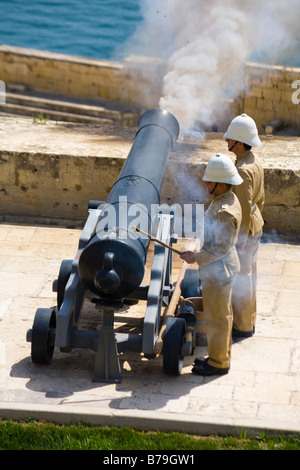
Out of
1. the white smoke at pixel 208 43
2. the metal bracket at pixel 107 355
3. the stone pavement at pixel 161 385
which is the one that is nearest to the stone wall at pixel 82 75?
the white smoke at pixel 208 43

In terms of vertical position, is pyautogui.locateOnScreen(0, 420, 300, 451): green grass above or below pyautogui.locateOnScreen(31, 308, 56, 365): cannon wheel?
below

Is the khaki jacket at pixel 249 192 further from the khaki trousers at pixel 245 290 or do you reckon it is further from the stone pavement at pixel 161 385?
the stone pavement at pixel 161 385

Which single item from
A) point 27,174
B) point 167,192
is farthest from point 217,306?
point 27,174

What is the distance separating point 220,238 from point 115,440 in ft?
5.29

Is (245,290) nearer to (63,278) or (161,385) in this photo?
(161,385)

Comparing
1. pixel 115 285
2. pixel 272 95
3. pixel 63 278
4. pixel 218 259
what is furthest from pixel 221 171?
pixel 272 95

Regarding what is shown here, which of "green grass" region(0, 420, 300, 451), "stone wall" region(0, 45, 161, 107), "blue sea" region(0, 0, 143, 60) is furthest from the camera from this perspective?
"blue sea" region(0, 0, 143, 60)

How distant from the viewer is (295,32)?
19.4m

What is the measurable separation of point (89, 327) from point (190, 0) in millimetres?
8792

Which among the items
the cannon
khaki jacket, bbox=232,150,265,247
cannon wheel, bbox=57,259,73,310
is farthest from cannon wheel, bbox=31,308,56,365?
khaki jacket, bbox=232,150,265,247

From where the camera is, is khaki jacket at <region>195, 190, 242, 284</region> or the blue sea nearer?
khaki jacket at <region>195, 190, 242, 284</region>

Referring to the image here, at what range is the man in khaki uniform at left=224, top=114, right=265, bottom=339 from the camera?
6.87m

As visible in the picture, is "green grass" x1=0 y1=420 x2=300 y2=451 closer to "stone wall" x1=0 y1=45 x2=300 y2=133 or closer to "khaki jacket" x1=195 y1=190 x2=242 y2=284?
"khaki jacket" x1=195 y1=190 x2=242 y2=284
